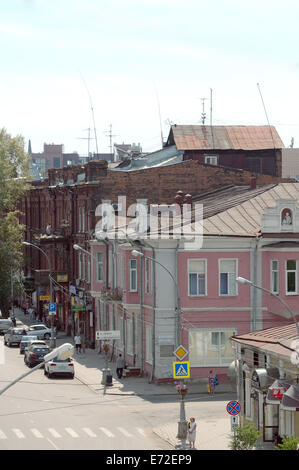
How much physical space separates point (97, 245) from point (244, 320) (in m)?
16.1

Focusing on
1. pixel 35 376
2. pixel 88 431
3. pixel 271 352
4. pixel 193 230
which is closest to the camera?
pixel 271 352

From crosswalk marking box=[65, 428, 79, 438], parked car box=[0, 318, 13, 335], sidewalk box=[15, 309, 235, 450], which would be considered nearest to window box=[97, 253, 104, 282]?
sidewalk box=[15, 309, 235, 450]

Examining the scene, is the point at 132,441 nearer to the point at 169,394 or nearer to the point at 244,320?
the point at 169,394

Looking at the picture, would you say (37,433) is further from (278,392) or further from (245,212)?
(245,212)

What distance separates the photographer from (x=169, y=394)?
50344 millimetres

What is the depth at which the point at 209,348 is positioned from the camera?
53.4 meters

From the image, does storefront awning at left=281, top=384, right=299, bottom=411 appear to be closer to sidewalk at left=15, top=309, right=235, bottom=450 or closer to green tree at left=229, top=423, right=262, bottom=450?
green tree at left=229, top=423, right=262, bottom=450

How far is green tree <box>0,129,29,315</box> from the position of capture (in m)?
88.8

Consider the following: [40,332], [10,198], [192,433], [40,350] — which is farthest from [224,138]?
[192,433]

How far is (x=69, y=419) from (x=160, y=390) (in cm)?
919

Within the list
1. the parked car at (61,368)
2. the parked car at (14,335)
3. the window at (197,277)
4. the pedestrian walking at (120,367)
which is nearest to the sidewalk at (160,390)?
the pedestrian walking at (120,367)

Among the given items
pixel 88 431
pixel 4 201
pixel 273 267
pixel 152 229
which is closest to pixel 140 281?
pixel 152 229

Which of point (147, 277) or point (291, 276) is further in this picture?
point (147, 277)

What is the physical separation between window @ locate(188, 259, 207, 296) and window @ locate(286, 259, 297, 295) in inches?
170
